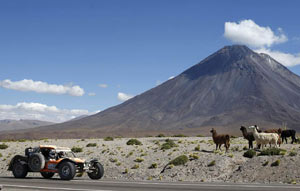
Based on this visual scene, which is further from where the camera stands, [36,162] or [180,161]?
[180,161]

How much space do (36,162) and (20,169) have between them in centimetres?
127

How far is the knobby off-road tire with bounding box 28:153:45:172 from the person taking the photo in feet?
70.8

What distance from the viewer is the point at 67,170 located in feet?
69.3

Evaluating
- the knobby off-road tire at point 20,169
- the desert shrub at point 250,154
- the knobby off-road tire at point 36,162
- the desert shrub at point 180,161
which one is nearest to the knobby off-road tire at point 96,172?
the knobby off-road tire at point 36,162

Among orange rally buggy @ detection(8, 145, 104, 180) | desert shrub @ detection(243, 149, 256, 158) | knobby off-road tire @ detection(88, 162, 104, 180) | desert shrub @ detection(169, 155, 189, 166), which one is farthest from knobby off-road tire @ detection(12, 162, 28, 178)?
desert shrub @ detection(243, 149, 256, 158)

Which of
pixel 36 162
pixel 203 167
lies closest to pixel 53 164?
pixel 36 162

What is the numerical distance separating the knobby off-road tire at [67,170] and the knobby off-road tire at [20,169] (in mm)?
2367

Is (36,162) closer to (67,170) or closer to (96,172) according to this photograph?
(67,170)

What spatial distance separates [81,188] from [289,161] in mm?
15490

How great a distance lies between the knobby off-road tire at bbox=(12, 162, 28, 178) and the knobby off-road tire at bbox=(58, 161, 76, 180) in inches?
93.2

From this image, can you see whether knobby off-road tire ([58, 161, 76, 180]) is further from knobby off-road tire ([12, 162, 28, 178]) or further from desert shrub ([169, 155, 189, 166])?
desert shrub ([169, 155, 189, 166])

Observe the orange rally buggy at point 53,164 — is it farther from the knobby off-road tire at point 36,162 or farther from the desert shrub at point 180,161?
the desert shrub at point 180,161

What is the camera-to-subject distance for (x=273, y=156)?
28.0 m

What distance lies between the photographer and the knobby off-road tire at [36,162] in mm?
21594
